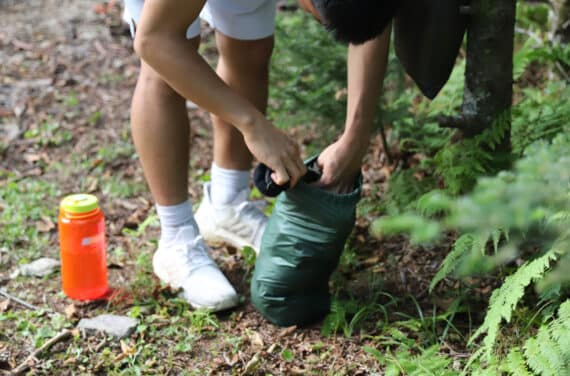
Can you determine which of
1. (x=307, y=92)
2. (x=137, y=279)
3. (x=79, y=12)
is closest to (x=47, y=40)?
(x=79, y=12)

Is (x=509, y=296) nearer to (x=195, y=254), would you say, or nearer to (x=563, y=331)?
(x=563, y=331)

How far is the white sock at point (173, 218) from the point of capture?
9.52 ft

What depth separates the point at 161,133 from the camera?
2.78 m

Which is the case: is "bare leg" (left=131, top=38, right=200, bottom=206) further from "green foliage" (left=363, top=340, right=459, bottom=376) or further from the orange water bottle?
"green foliage" (left=363, top=340, right=459, bottom=376)

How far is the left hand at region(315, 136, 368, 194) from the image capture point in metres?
2.58

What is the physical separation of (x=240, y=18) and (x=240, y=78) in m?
0.29

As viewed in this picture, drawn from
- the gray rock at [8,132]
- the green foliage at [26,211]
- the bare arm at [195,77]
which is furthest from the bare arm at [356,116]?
the gray rock at [8,132]

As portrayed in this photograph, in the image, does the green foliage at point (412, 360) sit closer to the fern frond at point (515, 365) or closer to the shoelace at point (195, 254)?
the fern frond at point (515, 365)

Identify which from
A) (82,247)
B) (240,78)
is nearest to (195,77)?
(240,78)

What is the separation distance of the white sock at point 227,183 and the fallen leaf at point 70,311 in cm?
76

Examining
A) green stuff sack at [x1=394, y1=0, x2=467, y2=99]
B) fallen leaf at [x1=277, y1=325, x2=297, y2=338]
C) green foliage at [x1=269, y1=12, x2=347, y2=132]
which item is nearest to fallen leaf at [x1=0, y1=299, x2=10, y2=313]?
fallen leaf at [x1=277, y1=325, x2=297, y2=338]

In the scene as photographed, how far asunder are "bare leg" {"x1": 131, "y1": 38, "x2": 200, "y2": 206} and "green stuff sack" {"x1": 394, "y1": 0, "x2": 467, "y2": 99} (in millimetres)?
787

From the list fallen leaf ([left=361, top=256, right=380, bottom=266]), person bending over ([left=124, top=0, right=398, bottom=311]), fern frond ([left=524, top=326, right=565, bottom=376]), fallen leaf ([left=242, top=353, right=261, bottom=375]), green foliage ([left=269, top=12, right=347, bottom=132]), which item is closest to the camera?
fern frond ([left=524, top=326, right=565, bottom=376])

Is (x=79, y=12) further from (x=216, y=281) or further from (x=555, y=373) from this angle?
(x=555, y=373)
